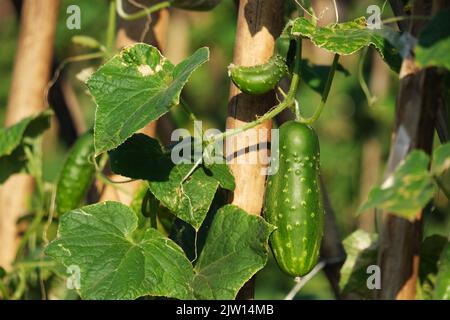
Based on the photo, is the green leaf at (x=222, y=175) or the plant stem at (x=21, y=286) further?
the plant stem at (x=21, y=286)

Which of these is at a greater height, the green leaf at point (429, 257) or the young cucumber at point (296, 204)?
the young cucumber at point (296, 204)

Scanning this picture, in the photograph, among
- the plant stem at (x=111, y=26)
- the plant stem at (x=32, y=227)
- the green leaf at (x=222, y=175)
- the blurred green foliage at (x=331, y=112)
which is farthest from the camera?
the blurred green foliage at (x=331, y=112)

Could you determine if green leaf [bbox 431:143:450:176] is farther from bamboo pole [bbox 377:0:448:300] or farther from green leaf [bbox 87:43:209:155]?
green leaf [bbox 87:43:209:155]

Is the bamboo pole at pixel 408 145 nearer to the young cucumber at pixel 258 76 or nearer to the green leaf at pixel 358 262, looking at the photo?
the young cucumber at pixel 258 76

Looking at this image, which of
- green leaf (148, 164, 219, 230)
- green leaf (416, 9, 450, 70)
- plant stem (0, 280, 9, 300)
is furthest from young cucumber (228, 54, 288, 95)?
plant stem (0, 280, 9, 300)

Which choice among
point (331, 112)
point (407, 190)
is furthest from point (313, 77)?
point (331, 112)

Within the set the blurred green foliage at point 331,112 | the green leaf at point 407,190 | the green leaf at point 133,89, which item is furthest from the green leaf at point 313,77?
the blurred green foliage at point 331,112

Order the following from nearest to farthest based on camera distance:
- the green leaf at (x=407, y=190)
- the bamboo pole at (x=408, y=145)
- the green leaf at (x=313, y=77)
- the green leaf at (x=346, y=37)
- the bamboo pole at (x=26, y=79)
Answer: the green leaf at (x=407, y=190), the bamboo pole at (x=408, y=145), the green leaf at (x=346, y=37), the green leaf at (x=313, y=77), the bamboo pole at (x=26, y=79)
